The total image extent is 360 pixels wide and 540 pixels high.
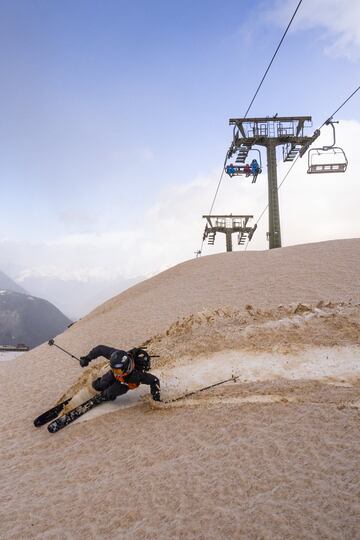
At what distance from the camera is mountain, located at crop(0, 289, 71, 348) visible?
101875mm

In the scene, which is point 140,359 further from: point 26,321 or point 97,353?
point 26,321

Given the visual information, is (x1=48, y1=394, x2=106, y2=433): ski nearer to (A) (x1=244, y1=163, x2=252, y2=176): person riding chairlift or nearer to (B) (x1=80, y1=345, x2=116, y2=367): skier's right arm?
(B) (x1=80, y1=345, x2=116, y2=367): skier's right arm

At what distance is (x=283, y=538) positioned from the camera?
11.4 feet

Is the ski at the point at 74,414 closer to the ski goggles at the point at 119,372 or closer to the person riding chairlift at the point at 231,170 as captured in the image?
the ski goggles at the point at 119,372

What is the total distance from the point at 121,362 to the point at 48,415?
2743mm

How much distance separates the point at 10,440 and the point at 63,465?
2242 millimetres

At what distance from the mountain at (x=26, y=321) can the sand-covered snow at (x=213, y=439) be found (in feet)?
316

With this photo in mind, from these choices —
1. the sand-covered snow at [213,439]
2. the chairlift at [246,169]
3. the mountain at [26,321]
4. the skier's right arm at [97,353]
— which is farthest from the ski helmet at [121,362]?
the mountain at [26,321]

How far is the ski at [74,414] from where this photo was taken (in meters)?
7.41

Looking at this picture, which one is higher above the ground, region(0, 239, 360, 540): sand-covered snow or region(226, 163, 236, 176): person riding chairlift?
region(226, 163, 236, 176): person riding chairlift

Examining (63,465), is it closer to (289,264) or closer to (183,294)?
(183,294)

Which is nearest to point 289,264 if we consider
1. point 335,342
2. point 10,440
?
point 335,342

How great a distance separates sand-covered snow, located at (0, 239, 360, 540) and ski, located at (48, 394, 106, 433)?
0.54 ft

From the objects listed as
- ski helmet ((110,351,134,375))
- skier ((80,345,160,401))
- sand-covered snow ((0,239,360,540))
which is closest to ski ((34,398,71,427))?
sand-covered snow ((0,239,360,540))
